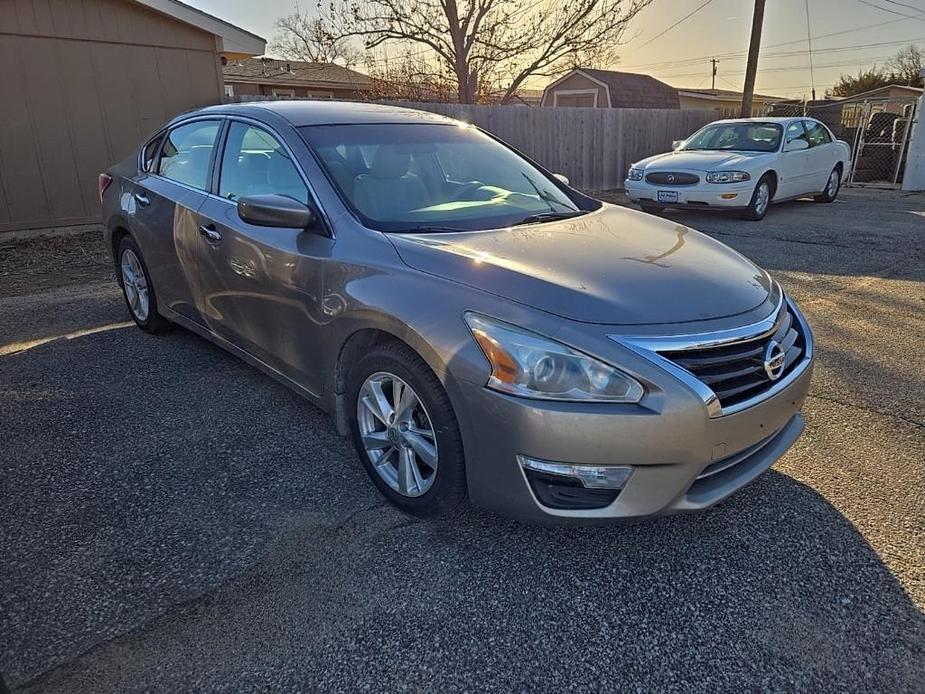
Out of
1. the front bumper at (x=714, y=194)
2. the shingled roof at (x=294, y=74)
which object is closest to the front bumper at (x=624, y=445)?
the front bumper at (x=714, y=194)

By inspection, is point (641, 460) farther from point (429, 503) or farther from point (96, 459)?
point (96, 459)

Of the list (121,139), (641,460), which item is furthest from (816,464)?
→ (121,139)

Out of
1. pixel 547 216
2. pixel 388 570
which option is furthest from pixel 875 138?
pixel 388 570

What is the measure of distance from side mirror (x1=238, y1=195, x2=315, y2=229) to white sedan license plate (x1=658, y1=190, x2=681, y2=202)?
330 inches

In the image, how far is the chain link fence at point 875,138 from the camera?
14.8 meters

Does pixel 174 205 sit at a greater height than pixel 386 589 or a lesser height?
greater

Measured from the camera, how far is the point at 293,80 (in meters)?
23.2

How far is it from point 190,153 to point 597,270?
2.91 metres

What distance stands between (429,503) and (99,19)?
965 cm

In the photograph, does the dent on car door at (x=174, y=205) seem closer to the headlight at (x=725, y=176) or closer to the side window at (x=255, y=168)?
the side window at (x=255, y=168)

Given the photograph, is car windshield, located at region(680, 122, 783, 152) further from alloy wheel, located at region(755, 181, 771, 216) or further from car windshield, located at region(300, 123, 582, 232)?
car windshield, located at region(300, 123, 582, 232)

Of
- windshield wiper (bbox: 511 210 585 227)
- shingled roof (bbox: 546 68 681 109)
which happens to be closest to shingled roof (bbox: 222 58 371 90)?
shingled roof (bbox: 546 68 681 109)

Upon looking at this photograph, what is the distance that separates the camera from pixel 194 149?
4.10m

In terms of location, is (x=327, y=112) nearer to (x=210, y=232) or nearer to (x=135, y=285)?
(x=210, y=232)
